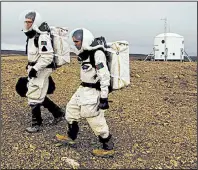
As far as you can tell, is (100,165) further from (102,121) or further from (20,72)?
(20,72)

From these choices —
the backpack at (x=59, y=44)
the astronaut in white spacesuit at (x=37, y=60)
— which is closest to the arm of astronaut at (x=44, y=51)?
the astronaut in white spacesuit at (x=37, y=60)

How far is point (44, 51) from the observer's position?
21.6 ft

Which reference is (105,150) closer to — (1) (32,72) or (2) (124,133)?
(2) (124,133)

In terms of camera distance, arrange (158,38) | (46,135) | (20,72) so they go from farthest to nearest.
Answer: (158,38), (20,72), (46,135)

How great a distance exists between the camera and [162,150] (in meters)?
6.23

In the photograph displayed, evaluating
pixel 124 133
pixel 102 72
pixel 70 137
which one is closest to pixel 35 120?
pixel 70 137

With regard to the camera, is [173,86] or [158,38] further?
[158,38]

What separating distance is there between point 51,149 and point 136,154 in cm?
126

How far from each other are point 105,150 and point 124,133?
3.72ft

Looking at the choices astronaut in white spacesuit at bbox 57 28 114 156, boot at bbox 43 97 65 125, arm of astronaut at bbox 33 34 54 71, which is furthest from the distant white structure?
astronaut in white spacesuit at bbox 57 28 114 156

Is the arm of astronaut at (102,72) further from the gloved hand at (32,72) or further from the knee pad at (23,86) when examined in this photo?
the knee pad at (23,86)

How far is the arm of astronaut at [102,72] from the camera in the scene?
5559 mm

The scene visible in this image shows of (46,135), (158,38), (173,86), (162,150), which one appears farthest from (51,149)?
(158,38)

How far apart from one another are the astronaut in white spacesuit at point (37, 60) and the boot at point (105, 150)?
1.39 m
